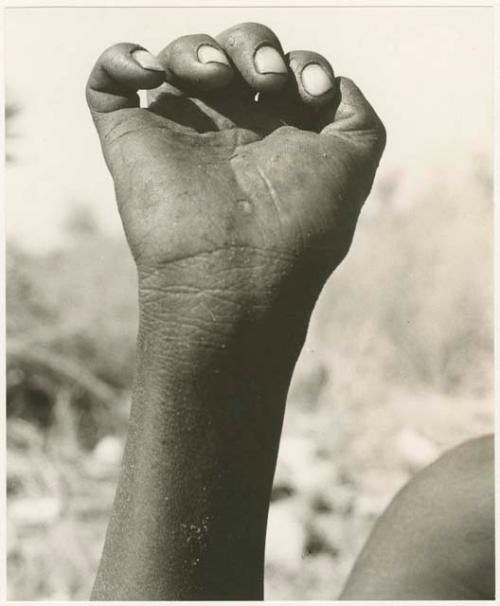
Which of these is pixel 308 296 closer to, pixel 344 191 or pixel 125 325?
pixel 344 191

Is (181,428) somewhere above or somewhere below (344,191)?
below

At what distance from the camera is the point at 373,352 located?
4.15 metres

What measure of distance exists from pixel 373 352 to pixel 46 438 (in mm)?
1378

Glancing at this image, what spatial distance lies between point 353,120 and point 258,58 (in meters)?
0.15

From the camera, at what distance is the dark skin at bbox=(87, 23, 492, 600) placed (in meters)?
1.20

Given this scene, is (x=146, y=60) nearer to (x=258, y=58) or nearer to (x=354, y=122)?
(x=258, y=58)

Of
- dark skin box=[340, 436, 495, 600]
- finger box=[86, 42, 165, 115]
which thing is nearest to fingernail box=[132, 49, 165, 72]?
finger box=[86, 42, 165, 115]

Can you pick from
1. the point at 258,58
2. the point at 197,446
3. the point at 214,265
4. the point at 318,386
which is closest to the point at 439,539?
the point at 197,446

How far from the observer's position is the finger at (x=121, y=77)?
1.24 m

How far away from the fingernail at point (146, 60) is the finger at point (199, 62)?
0.09 ft

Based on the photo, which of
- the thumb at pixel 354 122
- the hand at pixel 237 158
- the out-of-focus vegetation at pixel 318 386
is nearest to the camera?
the hand at pixel 237 158

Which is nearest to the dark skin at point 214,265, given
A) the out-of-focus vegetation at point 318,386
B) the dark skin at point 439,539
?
the dark skin at point 439,539

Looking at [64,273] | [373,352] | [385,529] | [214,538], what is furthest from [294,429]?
[214,538]

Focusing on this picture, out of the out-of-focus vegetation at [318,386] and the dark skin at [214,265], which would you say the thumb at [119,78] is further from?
the out-of-focus vegetation at [318,386]
